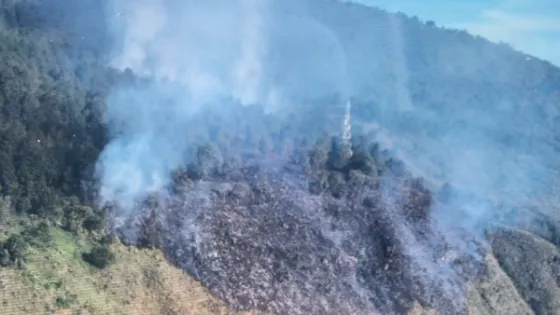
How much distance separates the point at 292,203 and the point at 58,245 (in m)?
13.8

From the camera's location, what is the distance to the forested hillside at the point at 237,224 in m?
31.3

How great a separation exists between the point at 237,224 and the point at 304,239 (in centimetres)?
382

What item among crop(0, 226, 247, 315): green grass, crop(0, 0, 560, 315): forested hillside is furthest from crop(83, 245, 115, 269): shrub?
crop(0, 226, 247, 315): green grass

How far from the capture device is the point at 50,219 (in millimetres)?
33500

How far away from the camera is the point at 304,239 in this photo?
122 feet

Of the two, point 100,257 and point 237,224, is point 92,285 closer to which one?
point 100,257

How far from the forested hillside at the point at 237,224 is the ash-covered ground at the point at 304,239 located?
8 cm

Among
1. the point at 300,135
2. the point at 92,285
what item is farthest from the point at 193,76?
the point at 92,285

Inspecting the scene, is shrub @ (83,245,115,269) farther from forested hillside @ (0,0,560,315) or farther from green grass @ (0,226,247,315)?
green grass @ (0,226,247,315)

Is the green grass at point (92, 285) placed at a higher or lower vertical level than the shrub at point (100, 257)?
lower

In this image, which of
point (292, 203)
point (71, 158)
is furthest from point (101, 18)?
point (292, 203)

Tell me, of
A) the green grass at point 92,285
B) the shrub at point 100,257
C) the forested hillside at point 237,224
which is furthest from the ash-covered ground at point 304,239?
the shrub at point 100,257

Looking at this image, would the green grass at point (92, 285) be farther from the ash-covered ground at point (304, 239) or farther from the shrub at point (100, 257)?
the ash-covered ground at point (304, 239)

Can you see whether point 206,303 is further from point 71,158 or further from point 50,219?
point 71,158
